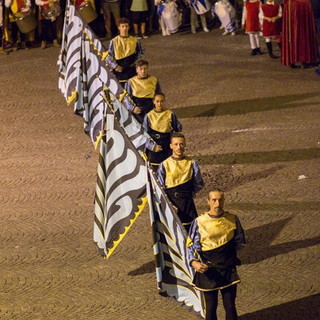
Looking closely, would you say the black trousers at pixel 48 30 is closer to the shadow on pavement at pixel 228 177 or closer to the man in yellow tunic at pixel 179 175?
the shadow on pavement at pixel 228 177

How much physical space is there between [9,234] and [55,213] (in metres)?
0.91

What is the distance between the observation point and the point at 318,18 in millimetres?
22281

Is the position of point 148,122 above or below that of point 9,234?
above

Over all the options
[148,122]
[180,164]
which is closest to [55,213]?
[148,122]

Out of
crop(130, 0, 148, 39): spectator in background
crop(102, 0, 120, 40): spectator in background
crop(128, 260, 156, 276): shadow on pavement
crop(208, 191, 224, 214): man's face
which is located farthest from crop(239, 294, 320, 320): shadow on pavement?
crop(130, 0, 148, 39): spectator in background

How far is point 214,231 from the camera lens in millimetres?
11609

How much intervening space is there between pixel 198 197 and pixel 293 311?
3927 mm

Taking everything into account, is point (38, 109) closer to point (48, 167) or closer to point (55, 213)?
point (48, 167)

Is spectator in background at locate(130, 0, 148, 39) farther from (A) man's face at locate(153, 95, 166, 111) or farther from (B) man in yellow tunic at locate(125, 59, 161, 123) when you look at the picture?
(A) man's face at locate(153, 95, 166, 111)

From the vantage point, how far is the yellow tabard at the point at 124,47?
746 inches

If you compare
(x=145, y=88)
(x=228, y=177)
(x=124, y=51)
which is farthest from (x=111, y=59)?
(x=228, y=177)

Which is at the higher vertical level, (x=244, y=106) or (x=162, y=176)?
(x=162, y=176)

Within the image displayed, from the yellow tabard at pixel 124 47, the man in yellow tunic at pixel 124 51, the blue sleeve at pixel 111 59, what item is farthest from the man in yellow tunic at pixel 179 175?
the yellow tabard at pixel 124 47

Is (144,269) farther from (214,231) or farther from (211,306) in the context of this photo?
(214,231)
